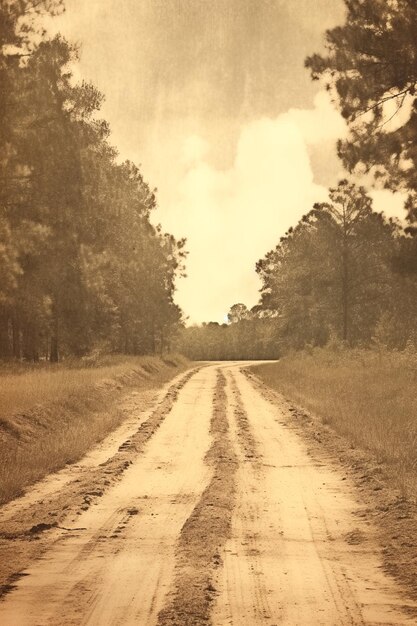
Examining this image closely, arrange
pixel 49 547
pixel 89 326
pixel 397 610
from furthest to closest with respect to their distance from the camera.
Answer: pixel 89 326
pixel 49 547
pixel 397 610

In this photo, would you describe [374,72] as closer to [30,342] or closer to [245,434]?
[245,434]

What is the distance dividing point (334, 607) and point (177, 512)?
12.1ft

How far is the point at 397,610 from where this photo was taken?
5957mm

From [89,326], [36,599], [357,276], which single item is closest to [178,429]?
[36,599]

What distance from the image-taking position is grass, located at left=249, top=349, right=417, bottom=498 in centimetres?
1342

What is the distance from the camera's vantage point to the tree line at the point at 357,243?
18.8 meters

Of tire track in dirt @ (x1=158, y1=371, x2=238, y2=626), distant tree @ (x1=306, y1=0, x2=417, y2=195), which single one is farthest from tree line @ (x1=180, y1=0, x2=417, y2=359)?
tire track in dirt @ (x1=158, y1=371, x2=238, y2=626)

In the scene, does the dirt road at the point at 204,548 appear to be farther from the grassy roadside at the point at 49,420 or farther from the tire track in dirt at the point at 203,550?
the grassy roadside at the point at 49,420

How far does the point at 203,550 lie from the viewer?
7.52 meters

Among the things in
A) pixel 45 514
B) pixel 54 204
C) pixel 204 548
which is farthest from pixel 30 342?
pixel 204 548

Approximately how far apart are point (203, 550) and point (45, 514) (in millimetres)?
2654

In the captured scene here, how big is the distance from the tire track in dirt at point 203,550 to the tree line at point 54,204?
16.6 metres

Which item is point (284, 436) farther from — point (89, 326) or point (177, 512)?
point (89, 326)

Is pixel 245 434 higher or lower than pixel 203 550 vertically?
higher
